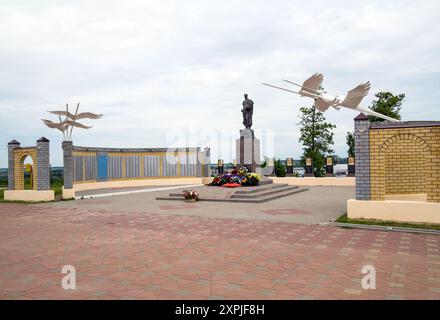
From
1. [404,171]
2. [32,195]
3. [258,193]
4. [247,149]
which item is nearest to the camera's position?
[404,171]

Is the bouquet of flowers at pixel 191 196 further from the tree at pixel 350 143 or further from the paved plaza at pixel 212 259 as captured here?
the tree at pixel 350 143

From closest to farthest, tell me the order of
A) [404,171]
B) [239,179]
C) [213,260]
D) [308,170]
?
[213,260] → [404,171] → [239,179] → [308,170]

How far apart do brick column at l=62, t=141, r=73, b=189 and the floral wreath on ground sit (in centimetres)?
636

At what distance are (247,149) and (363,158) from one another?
9.56 meters

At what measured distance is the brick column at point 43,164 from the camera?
48.7 ft

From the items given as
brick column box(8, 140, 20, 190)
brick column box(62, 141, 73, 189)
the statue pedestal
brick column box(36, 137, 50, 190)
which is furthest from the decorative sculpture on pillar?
brick column box(8, 140, 20, 190)

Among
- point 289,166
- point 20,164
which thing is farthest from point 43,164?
point 289,166

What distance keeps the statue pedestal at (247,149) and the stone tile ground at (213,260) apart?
369 inches

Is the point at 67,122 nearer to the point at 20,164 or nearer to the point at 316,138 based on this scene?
the point at 20,164

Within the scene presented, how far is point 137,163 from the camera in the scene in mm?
23422

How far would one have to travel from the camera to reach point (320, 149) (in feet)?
88.0

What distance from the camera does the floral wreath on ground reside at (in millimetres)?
15758

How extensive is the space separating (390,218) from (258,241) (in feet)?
11.7
